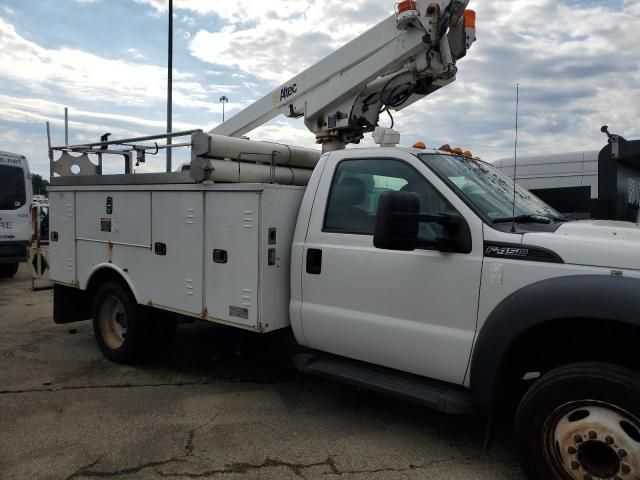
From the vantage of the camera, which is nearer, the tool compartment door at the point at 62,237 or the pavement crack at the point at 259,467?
the pavement crack at the point at 259,467

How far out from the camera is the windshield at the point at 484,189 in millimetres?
3453

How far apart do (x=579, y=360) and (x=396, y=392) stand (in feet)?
3.49

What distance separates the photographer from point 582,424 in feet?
9.16

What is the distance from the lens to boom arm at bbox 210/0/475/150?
464 centimetres

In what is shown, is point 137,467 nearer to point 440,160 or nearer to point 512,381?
point 512,381

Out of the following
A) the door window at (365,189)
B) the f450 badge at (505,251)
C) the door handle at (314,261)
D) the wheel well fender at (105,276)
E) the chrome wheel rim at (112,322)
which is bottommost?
the chrome wheel rim at (112,322)

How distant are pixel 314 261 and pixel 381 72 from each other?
78.2 inches

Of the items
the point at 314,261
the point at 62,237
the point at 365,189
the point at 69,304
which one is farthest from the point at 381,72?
the point at 69,304

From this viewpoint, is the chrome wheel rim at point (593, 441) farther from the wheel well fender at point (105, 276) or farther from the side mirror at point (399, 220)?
the wheel well fender at point (105, 276)

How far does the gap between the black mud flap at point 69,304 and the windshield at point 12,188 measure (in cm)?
589

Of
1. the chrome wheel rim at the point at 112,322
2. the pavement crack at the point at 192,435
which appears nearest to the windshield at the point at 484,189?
the pavement crack at the point at 192,435

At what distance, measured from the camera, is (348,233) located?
3842 mm

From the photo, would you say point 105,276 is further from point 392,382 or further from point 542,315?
point 542,315

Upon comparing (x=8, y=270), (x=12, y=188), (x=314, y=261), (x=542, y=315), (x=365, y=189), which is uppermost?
(x=12, y=188)
